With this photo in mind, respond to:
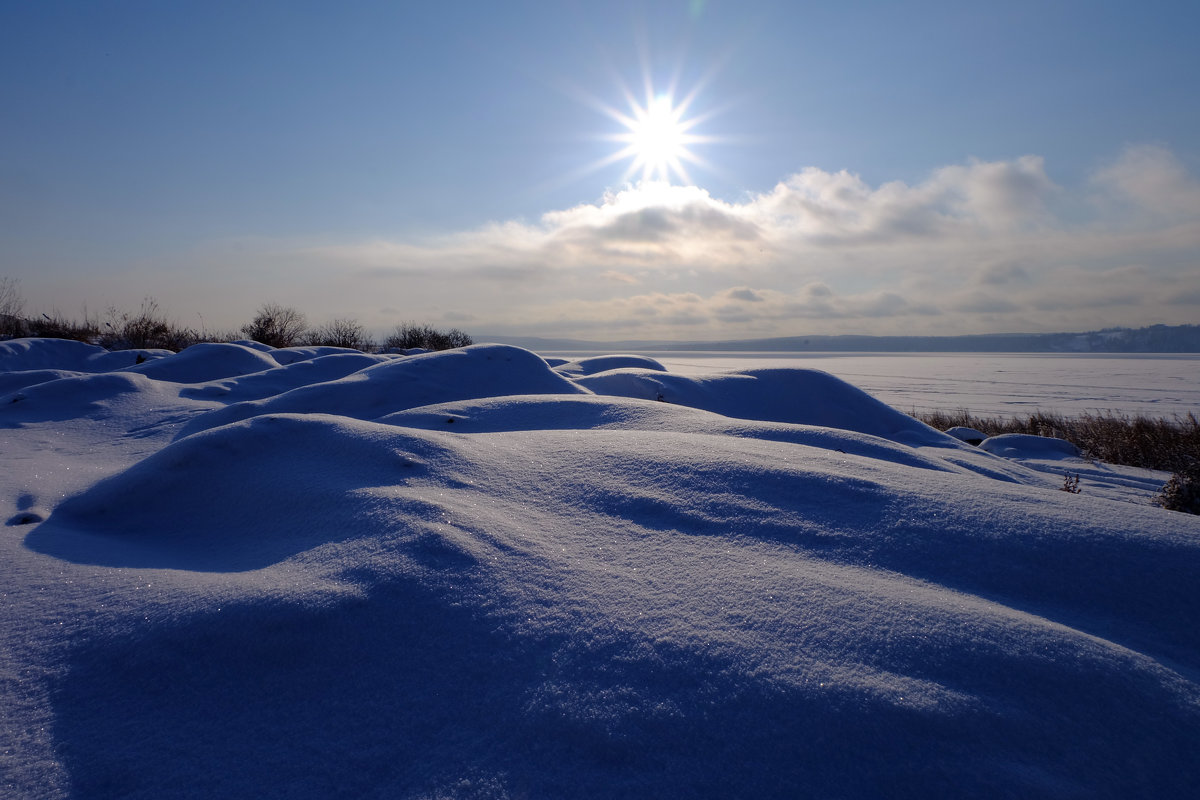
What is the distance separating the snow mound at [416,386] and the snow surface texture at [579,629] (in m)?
1.40

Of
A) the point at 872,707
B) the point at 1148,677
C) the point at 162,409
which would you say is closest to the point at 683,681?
the point at 872,707

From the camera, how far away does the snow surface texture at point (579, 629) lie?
0.80m

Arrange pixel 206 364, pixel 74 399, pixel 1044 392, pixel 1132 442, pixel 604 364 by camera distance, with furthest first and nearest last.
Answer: pixel 1044 392
pixel 1132 442
pixel 604 364
pixel 206 364
pixel 74 399

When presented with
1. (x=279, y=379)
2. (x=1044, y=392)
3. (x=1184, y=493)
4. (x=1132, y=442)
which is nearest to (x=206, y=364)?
(x=279, y=379)

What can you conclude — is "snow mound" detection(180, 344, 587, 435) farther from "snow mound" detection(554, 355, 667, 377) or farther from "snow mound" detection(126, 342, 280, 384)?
"snow mound" detection(126, 342, 280, 384)

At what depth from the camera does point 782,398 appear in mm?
4422

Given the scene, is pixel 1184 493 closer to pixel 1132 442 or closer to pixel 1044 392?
pixel 1132 442

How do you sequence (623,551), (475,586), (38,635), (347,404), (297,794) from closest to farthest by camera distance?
(297,794) → (38,635) → (475,586) → (623,551) → (347,404)

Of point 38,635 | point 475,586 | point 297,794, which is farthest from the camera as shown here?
point 475,586

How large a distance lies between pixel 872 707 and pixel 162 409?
13.9 feet

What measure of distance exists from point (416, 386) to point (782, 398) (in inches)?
104

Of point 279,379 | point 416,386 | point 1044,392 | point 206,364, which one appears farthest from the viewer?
point 1044,392

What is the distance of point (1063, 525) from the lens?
4.63 ft

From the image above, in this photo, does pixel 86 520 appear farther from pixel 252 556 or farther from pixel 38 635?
pixel 38 635
